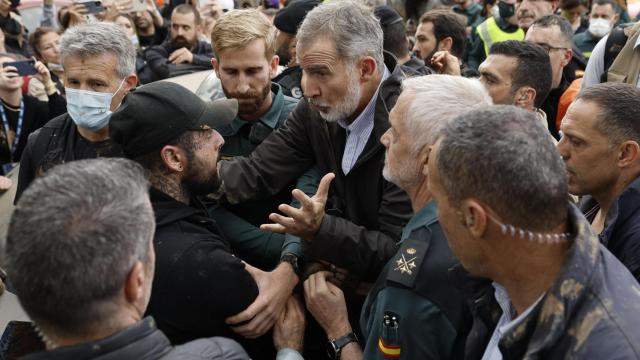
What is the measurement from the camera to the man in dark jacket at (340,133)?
9.77 feet

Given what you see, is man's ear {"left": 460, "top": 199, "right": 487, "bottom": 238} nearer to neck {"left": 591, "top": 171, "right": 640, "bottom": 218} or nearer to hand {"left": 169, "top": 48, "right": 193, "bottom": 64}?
neck {"left": 591, "top": 171, "right": 640, "bottom": 218}

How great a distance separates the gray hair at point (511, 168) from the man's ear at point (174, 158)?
1248 millimetres

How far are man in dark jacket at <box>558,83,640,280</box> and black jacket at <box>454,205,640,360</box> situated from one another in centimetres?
95

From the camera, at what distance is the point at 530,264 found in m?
1.72

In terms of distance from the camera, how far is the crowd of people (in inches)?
60.6

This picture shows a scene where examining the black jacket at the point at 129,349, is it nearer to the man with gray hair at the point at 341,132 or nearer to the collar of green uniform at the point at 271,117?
the man with gray hair at the point at 341,132

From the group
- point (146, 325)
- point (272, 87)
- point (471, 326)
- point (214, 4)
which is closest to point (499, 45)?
point (272, 87)

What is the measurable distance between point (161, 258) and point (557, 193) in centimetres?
138

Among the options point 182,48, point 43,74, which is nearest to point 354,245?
point 43,74

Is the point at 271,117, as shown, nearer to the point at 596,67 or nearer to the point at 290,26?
the point at 290,26

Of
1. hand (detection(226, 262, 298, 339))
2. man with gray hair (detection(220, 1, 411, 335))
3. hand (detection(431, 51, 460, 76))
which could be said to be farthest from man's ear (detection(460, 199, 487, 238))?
hand (detection(431, 51, 460, 76))

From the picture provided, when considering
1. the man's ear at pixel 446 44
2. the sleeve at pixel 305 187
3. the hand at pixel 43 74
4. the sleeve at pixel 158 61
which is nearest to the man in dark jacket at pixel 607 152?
the sleeve at pixel 305 187

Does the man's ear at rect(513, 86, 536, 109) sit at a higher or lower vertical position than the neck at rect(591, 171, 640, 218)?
lower

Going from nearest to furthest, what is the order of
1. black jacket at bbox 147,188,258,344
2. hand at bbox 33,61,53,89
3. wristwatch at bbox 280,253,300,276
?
black jacket at bbox 147,188,258,344
wristwatch at bbox 280,253,300,276
hand at bbox 33,61,53,89
